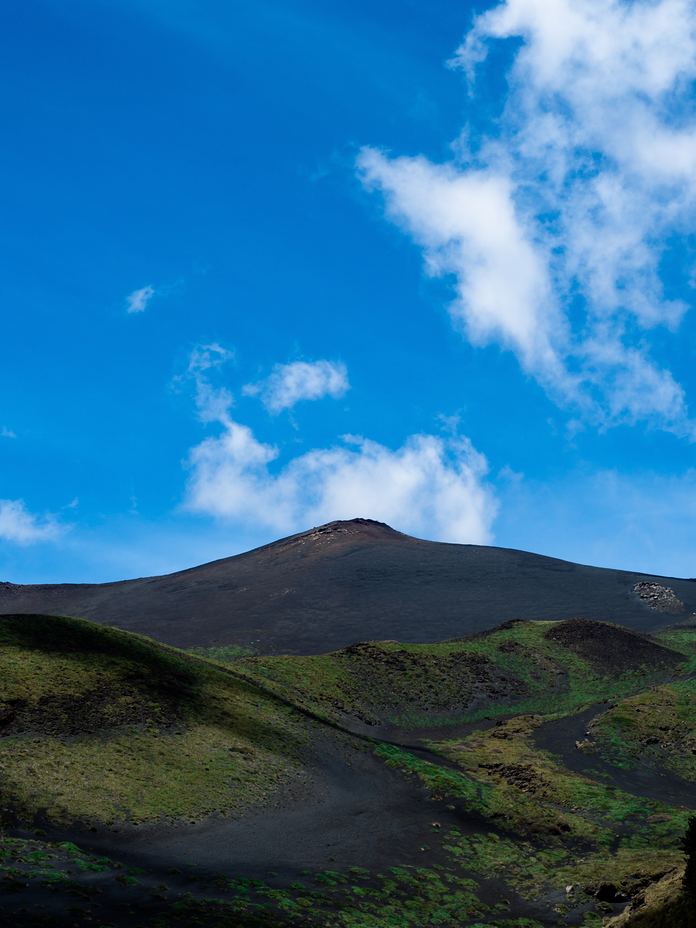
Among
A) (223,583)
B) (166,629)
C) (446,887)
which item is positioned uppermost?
(223,583)

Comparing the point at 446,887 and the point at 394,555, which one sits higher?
the point at 394,555

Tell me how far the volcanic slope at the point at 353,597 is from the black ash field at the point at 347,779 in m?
6.65

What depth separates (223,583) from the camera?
108 m

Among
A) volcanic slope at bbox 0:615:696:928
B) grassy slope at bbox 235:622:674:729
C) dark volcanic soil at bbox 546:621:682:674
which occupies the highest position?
dark volcanic soil at bbox 546:621:682:674

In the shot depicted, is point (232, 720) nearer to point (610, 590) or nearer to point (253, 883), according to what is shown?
point (253, 883)

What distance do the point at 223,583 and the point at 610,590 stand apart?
5288 cm

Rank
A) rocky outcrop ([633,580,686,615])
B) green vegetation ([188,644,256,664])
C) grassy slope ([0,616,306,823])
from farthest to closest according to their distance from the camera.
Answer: rocky outcrop ([633,580,686,615])
green vegetation ([188,644,256,664])
grassy slope ([0,616,306,823])

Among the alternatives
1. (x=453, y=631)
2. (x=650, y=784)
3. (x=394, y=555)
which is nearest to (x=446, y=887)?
(x=650, y=784)

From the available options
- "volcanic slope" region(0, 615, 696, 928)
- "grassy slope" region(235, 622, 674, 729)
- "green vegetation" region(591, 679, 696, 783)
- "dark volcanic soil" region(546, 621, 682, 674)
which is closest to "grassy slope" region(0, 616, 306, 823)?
"volcanic slope" region(0, 615, 696, 928)

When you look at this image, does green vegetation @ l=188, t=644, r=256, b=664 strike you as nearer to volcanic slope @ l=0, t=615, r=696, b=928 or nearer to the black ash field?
the black ash field

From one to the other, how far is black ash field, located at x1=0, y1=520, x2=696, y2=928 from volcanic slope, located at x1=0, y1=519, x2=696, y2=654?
6645 mm

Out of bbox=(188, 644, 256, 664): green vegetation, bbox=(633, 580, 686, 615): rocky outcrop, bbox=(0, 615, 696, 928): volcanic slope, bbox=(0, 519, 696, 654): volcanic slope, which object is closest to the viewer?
bbox=(0, 615, 696, 928): volcanic slope

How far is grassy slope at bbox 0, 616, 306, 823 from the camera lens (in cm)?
2734

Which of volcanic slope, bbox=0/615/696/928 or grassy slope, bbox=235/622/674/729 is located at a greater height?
grassy slope, bbox=235/622/674/729
